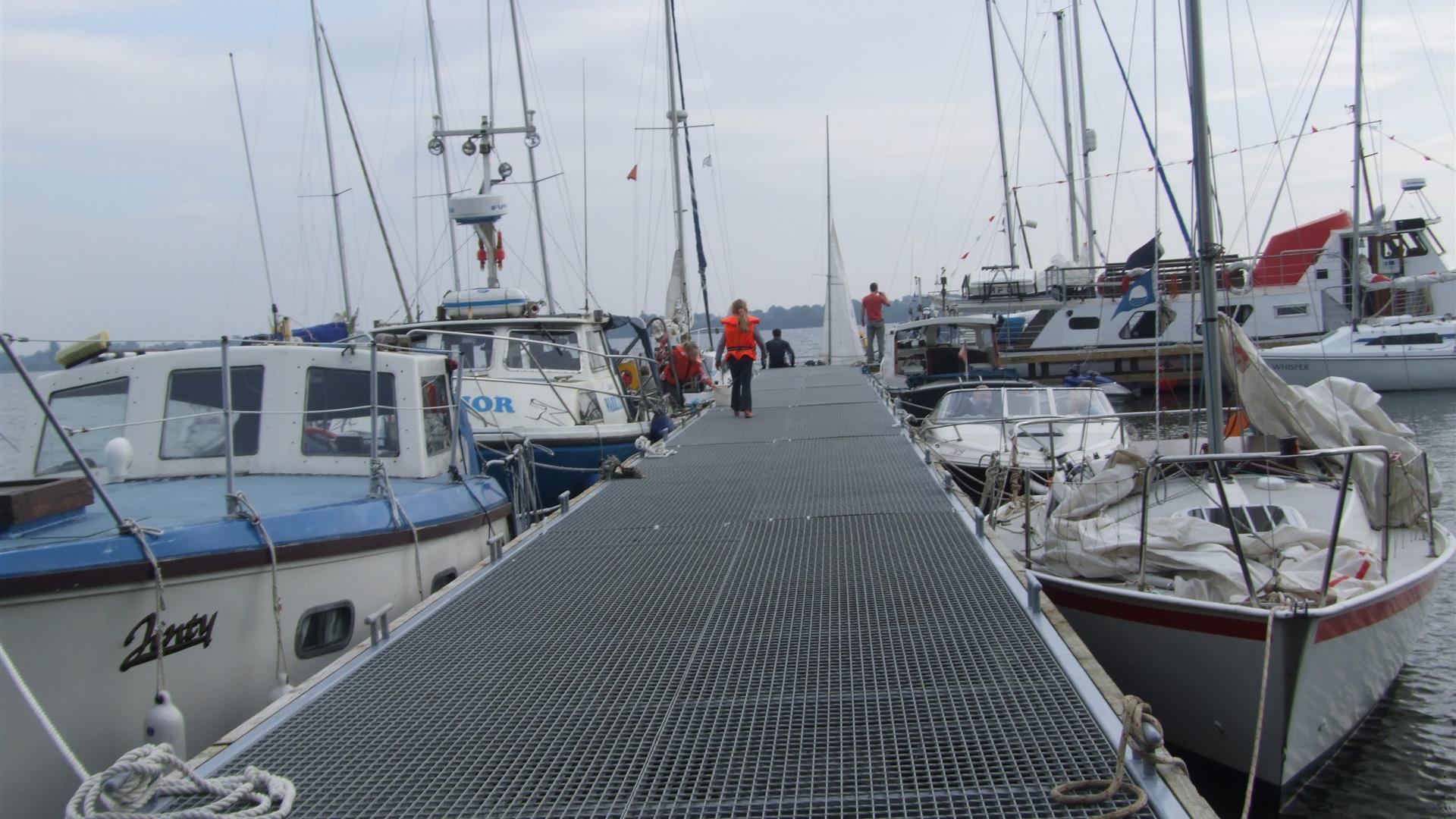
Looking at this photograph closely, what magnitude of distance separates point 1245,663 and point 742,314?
911 cm

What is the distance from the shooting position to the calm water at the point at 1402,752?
20.9 ft

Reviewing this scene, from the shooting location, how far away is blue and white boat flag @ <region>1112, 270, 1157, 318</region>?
2818cm

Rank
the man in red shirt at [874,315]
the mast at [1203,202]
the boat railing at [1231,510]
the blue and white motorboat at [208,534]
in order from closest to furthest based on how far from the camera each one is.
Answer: the blue and white motorboat at [208,534] < the boat railing at [1231,510] < the mast at [1203,202] < the man in red shirt at [874,315]

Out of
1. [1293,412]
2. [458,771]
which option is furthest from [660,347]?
[458,771]

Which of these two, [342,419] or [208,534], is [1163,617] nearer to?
[208,534]

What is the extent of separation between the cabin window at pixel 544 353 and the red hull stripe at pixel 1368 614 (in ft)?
29.5

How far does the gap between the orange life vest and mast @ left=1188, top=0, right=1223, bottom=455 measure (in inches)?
255

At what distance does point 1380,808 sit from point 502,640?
17.8 feet

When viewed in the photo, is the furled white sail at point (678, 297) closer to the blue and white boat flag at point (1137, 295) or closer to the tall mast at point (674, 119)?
the tall mast at point (674, 119)

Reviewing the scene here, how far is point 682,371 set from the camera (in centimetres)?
1897

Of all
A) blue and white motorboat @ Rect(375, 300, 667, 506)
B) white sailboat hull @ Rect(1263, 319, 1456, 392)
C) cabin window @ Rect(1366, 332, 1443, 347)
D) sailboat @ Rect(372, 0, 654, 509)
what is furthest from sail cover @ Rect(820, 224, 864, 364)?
blue and white motorboat @ Rect(375, 300, 667, 506)

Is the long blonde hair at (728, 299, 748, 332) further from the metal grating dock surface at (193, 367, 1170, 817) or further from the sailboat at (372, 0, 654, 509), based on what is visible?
the metal grating dock surface at (193, 367, 1170, 817)

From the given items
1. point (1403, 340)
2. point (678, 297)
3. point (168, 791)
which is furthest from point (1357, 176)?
point (168, 791)

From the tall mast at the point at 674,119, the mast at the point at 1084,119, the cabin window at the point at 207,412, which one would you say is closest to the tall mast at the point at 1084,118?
the mast at the point at 1084,119
